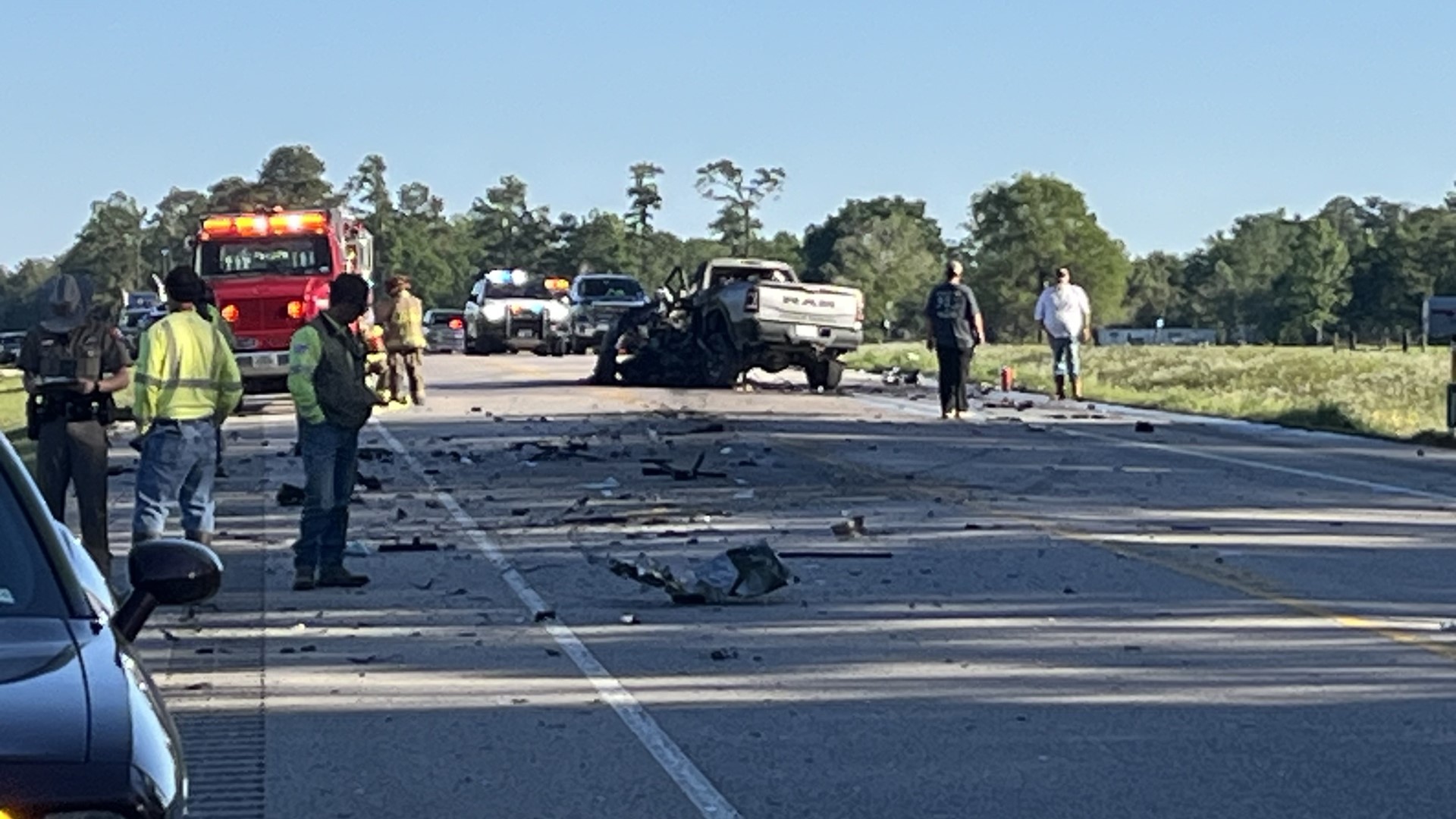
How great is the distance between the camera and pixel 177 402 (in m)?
13.1

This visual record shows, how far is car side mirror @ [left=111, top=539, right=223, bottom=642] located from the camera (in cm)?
552

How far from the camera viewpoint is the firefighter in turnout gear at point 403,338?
3222 centimetres

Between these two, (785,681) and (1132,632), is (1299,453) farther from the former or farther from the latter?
(785,681)

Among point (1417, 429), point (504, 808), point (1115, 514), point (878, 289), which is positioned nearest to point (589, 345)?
point (1417, 429)

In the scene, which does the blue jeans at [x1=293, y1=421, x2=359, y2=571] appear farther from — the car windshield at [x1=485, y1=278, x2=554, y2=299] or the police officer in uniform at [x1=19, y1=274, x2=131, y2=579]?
the car windshield at [x1=485, y1=278, x2=554, y2=299]

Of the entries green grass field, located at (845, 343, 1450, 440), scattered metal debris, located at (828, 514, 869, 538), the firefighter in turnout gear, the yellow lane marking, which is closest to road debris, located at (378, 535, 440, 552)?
scattered metal debris, located at (828, 514, 869, 538)

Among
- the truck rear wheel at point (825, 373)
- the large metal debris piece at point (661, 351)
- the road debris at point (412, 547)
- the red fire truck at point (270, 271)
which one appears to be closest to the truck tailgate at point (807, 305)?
the truck rear wheel at point (825, 373)

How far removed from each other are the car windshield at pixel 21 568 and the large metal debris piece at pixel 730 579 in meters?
7.46

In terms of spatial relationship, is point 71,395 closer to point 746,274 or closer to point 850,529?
point 850,529

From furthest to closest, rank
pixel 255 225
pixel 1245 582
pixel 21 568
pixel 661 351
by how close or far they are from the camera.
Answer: pixel 661 351
pixel 255 225
pixel 1245 582
pixel 21 568

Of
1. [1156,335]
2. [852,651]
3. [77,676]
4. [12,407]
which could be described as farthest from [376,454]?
[1156,335]

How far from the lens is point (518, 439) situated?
25516 mm

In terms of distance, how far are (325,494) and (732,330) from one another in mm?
21999

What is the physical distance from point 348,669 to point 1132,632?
12.6 feet
